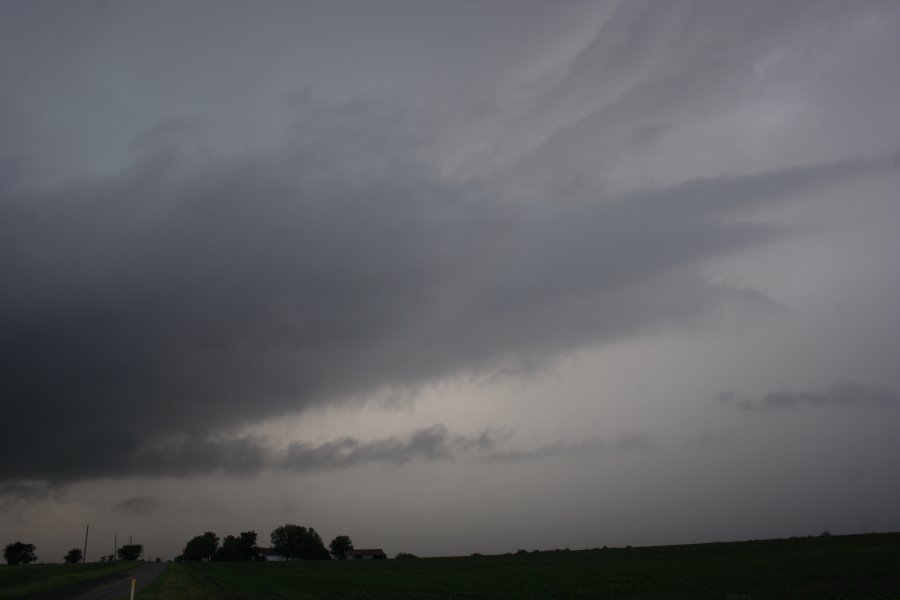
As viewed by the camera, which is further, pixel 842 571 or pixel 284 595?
pixel 842 571

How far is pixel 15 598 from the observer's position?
2092 inches

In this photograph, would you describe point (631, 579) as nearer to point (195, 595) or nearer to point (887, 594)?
point (887, 594)

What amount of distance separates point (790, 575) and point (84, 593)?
2526 inches

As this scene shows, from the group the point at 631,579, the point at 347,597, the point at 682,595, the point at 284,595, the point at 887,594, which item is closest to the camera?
the point at 887,594

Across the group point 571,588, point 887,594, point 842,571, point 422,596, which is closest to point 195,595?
point 422,596

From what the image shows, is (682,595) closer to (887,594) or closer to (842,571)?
(887,594)

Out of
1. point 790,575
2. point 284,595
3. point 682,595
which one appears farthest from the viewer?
point 790,575

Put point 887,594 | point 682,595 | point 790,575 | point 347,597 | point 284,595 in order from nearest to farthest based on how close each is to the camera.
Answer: point 887,594
point 682,595
point 347,597
point 284,595
point 790,575

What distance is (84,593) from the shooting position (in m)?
58.3

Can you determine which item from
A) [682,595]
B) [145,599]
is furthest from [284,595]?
[682,595]

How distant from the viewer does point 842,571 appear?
62250 mm

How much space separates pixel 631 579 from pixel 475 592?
19.3 m

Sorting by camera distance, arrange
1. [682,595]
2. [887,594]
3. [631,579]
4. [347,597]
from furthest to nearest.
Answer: [631,579] < [347,597] < [682,595] < [887,594]

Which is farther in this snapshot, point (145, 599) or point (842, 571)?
point (842, 571)
